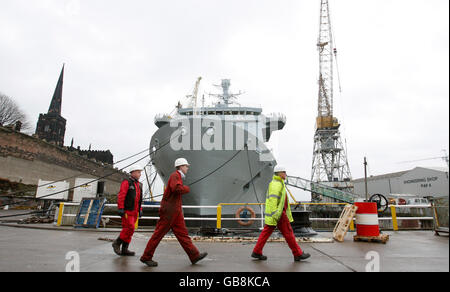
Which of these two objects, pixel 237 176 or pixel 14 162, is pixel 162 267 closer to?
pixel 237 176

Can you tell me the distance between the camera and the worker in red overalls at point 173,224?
3205mm

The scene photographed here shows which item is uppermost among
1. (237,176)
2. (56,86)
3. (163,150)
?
(56,86)

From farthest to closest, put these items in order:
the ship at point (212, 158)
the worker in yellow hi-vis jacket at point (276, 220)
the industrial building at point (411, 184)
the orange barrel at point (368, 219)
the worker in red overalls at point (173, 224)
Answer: the industrial building at point (411, 184) < the ship at point (212, 158) < the orange barrel at point (368, 219) < the worker in yellow hi-vis jacket at point (276, 220) < the worker in red overalls at point (173, 224)

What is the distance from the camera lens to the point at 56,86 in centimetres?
6078

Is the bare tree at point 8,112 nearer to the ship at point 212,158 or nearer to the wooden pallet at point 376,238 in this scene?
the ship at point 212,158

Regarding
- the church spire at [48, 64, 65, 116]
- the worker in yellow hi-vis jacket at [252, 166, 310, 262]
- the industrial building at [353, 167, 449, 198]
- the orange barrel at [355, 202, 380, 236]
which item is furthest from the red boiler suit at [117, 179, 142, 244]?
the church spire at [48, 64, 65, 116]

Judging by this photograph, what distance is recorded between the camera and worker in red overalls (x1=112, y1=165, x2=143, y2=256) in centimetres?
386

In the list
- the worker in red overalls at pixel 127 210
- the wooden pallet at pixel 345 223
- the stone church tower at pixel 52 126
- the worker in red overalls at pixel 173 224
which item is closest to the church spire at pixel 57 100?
the stone church tower at pixel 52 126

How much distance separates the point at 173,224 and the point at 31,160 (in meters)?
37.1

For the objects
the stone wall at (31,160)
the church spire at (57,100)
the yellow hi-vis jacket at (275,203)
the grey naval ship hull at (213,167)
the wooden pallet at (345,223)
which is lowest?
the wooden pallet at (345,223)

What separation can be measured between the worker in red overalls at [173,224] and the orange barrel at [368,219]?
392 centimetres

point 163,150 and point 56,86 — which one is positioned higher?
point 56,86
